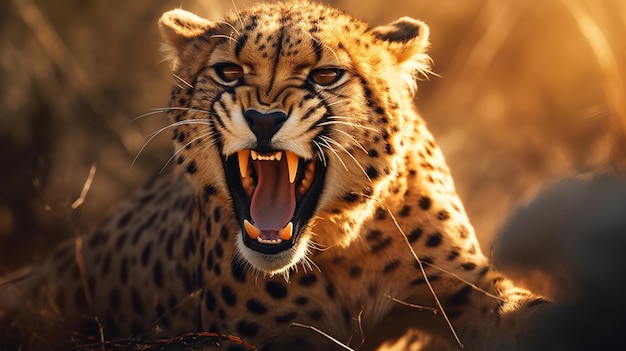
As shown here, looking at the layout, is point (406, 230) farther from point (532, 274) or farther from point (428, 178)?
point (532, 274)

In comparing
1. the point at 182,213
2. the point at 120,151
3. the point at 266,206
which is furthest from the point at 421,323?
the point at 120,151

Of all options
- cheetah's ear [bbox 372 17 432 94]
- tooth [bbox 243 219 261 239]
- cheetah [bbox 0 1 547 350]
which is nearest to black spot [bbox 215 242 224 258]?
cheetah [bbox 0 1 547 350]

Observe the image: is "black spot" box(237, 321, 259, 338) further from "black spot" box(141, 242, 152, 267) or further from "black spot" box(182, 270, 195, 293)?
"black spot" box(141, 242, 152, 267)

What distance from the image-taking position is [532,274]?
14.3 ft

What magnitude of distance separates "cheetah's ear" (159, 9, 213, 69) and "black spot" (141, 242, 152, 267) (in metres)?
1.07

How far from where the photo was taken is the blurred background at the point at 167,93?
7559 mm

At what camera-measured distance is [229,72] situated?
419 cm

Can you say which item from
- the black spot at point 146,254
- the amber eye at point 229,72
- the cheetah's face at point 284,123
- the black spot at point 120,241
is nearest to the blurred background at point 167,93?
the black spot at point 120,241

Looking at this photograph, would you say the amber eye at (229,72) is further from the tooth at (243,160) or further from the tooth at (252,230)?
the tooth at (252,230)

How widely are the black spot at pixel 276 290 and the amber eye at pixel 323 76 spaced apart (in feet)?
2.93

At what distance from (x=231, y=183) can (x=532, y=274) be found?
1316 mm

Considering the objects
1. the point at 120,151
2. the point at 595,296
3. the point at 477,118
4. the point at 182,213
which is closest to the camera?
the point at 595,296

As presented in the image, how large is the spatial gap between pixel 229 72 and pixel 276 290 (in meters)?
0.94

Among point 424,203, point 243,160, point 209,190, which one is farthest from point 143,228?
point 424,203
